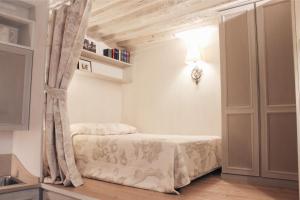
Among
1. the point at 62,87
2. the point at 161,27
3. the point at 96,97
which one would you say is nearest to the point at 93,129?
the point at 62,87

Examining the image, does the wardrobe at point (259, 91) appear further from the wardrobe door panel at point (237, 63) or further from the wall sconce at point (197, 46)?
the wall sconce at point (197, 46)

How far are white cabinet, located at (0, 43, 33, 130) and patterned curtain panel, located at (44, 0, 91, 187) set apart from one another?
8.8 inches

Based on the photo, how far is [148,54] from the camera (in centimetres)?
427

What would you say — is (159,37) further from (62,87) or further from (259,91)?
(62,87)

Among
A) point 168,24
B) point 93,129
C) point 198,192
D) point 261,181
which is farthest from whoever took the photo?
point 168,24

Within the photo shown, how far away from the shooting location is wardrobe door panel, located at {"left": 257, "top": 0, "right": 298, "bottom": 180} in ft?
7.90

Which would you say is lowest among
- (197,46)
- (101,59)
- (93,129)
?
(93,129)

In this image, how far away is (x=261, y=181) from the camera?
8.31 ft

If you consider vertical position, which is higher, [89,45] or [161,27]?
[161,27]

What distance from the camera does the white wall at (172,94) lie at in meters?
3.49

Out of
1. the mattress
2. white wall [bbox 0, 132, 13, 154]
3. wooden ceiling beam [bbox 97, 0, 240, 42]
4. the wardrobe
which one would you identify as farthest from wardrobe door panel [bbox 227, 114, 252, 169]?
white wall [bbox 0, 132, 13, 154]

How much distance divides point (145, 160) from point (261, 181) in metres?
1.25

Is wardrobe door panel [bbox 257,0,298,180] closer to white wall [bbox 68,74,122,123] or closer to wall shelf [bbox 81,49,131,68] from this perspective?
wall shelf [bbox 81,49,131,68]

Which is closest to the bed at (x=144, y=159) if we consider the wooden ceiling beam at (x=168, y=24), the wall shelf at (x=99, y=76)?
the wall shelf at (x=99, y=76)
